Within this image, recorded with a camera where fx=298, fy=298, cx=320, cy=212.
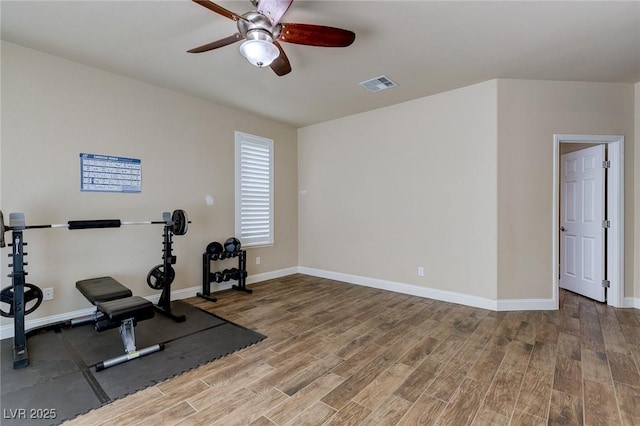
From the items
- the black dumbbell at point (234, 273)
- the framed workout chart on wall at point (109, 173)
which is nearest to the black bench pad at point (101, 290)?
the framed workout chart on wall at point (109, 173)

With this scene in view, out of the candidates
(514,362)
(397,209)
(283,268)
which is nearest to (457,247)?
(397,209)

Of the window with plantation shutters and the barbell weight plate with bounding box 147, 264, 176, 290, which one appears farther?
the window with plantation shutters

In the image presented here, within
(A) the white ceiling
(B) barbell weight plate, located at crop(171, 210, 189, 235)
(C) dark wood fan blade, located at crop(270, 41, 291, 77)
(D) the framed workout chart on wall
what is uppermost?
(A) the white ceiling

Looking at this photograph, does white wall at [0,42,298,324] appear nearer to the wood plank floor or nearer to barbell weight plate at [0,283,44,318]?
barbell weight plate at [0,283,44,318]

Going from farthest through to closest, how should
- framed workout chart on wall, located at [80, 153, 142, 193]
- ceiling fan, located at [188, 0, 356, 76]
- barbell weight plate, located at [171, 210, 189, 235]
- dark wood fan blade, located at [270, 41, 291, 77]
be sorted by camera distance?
barbell weight plate, located at [171, 210, 189, 235] → framed workout chart on wall, located at [80, 153, 142, 193] → dark wood fan blade, located at [270, 41, 291, 77] → ceiling fan, located at [188, 0, 356, 76]

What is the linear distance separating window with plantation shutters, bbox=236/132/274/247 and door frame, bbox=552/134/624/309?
13.9 ft

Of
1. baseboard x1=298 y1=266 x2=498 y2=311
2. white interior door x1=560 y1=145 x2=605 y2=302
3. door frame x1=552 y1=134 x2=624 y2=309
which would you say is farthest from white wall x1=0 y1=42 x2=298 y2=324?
white interior door x1=560 y1=145 x2=605 y2=302

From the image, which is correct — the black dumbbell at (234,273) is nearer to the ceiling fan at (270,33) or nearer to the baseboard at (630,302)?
the ceiling fan at (270,33)

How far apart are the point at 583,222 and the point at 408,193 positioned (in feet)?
8.18

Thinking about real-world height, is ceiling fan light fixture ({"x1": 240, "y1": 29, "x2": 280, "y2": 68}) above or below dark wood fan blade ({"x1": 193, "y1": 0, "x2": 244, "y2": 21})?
below

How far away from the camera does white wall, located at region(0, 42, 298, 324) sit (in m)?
3.04

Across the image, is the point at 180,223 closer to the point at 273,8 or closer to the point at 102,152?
the point at 102,152

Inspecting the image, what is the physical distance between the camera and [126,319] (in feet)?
7.97

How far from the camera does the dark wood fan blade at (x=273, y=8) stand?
1959 mm
